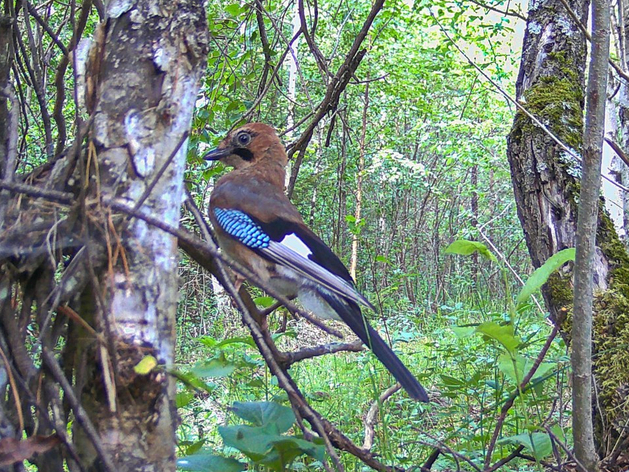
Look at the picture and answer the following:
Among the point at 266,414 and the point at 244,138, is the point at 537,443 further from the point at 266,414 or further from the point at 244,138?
the point at 244,138

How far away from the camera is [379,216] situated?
51.5ft

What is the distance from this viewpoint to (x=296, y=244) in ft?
9.84

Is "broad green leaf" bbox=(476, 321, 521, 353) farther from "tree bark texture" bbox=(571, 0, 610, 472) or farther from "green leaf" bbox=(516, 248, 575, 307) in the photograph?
"tree bark texture" bbox=(571, 0, 610, 472)

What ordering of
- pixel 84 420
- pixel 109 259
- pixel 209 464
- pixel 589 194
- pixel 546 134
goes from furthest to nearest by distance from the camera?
pixel 546 134, pixel 589 194, pixel 209 464, pixel 109 259, pixel 84 420

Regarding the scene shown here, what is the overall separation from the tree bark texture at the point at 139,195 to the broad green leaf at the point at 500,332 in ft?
2.23

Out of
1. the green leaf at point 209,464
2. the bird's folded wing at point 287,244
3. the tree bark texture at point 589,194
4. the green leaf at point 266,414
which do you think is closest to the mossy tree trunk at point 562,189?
the tree bark texture at point 589,194

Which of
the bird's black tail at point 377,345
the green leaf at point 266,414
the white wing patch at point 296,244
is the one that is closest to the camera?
the green leaf at point 266,414

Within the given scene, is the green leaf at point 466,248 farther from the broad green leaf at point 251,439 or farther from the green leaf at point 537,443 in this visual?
the broad green leaf at point 251,439

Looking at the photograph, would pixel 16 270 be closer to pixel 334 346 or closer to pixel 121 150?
pixel 121 150

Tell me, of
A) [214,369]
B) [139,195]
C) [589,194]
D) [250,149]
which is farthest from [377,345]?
[250,149]

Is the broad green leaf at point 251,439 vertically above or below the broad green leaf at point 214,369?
below

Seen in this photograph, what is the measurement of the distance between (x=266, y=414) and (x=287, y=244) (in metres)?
1.56

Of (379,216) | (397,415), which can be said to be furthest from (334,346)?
(379,216)

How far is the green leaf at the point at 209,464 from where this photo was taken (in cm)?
133
